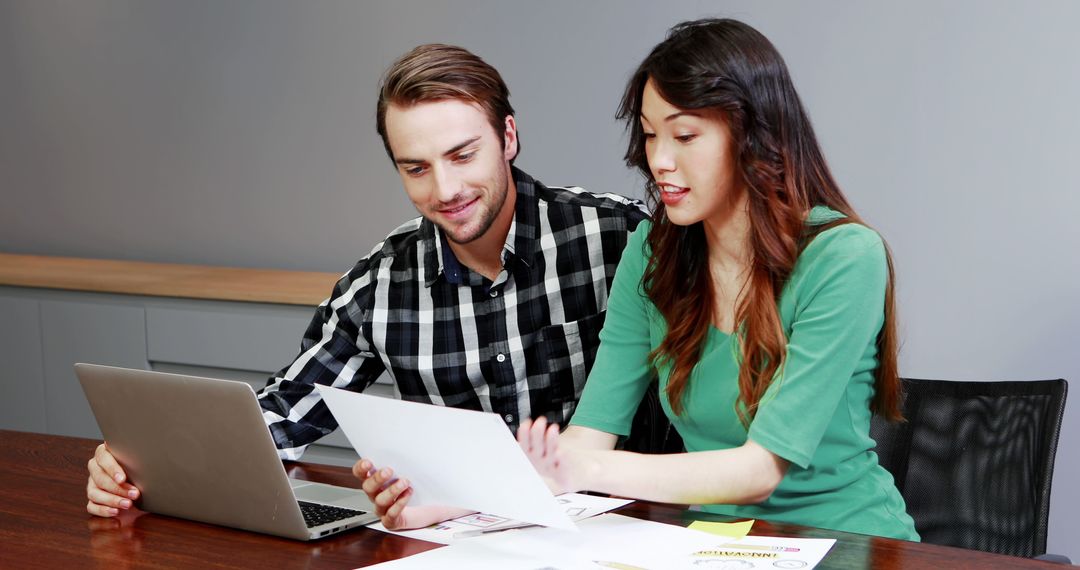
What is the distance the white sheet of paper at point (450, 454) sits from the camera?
4.00ft

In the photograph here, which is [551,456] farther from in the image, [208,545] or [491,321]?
[491,321]

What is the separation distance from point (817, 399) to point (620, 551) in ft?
1.19

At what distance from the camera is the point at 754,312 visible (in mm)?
1554

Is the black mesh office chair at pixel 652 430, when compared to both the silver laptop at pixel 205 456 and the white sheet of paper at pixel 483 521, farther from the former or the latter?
the silver laptop at pixel 205 456

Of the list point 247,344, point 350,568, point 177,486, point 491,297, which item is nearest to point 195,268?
point 247,344

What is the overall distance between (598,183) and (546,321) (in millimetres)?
1177

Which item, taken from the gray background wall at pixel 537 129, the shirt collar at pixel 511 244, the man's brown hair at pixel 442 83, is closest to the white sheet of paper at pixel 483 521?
the shirt collar at pixel 511 244

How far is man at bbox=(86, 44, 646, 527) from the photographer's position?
1921mm

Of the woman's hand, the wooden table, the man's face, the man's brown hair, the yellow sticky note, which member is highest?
the man's brown hair

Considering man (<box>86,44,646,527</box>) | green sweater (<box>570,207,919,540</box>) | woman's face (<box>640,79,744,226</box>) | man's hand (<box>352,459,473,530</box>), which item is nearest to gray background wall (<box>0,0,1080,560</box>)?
man (<box>86,44,646,527</box>)

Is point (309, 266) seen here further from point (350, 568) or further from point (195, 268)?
point (350, 568)

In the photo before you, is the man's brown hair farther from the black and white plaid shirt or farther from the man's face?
the black and white plaid shirt

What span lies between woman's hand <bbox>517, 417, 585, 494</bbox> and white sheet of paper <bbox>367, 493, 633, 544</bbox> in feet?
0.11

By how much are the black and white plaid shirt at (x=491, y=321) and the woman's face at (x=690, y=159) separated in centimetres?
47
